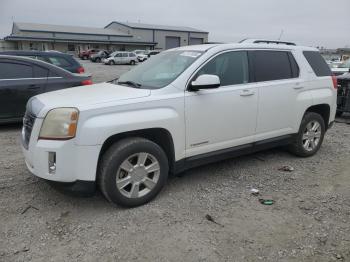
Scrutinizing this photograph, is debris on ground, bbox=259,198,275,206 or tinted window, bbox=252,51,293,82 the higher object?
tinted window, bbox=252,51,293,82

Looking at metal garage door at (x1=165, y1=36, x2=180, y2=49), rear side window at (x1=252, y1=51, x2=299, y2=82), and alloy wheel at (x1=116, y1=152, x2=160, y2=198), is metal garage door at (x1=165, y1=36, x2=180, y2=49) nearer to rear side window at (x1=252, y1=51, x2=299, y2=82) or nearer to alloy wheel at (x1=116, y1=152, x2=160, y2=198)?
rear side window at (x1=252, y1=51, x2=299, y2=82)

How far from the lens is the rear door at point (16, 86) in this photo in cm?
686

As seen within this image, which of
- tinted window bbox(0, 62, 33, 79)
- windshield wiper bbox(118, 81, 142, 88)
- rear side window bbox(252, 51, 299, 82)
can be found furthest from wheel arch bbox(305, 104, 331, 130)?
tinted window bbox(0, 62, 33, 79)

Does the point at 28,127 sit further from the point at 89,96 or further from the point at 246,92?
the point at 246,92

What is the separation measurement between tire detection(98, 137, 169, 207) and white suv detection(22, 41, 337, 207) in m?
0.01

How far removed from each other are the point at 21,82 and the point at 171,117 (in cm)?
443

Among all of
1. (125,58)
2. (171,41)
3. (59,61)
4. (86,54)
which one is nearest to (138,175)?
(59,61)

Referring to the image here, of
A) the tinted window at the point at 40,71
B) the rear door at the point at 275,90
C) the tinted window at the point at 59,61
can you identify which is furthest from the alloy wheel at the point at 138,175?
the tinted window at the point at 59,61

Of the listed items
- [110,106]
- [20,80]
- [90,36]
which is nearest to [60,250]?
[110,106]

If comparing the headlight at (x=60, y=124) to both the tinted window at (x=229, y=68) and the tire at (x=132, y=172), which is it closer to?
the tire at (x=132, y=172)

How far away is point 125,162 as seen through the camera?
367 cm

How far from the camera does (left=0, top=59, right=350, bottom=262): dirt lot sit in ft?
10.1

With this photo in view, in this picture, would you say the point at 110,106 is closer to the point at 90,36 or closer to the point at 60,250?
the point at 60,250

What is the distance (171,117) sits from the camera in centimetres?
389
